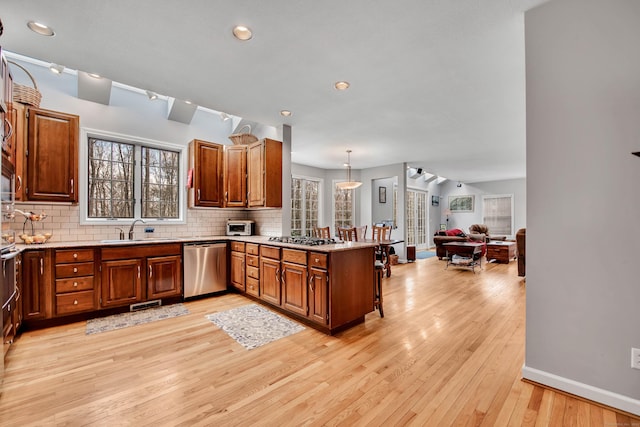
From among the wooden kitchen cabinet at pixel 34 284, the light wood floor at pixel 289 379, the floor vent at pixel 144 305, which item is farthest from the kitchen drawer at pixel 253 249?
the wooden kitchen cabinet at pixel 34 284

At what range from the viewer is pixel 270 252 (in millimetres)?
3512

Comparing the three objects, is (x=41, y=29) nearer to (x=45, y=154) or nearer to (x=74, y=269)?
(x=45, y=154)

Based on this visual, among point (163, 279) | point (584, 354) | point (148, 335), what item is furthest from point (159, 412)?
point (584, 354)

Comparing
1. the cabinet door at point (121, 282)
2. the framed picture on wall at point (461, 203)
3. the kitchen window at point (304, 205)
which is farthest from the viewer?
the framed picture on wall at point (461, 203)

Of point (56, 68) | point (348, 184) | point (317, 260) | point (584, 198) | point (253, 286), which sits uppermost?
point (56, 68)

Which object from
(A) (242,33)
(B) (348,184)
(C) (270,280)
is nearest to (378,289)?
(C) (270,280)

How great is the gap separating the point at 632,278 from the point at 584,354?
0.56 m

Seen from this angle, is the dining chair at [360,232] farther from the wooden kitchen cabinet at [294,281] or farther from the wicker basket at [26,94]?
the wicker basket at [26,94]

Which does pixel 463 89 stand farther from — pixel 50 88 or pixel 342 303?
pixel 50 88

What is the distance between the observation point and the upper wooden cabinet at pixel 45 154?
9.81 feet

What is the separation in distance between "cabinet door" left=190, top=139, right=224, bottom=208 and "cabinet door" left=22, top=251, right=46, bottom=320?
6.06 feet

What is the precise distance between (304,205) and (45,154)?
5.28 m

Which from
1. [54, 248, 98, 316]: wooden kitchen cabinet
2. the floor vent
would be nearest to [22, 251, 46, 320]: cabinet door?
[54, 248, 98, 316]: wooden kitchen cabinet

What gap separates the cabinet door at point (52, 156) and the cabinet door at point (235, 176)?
1.87 metres
